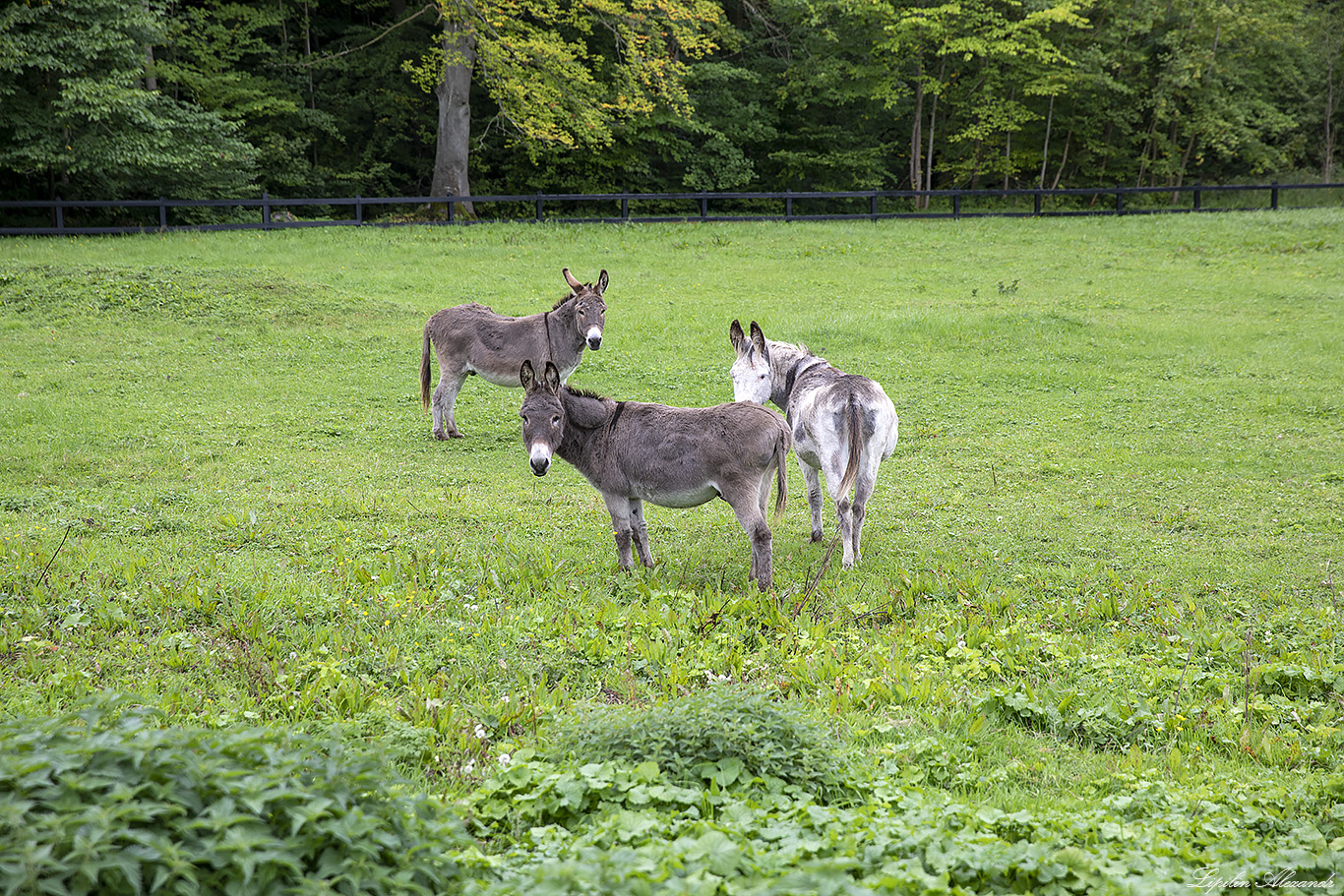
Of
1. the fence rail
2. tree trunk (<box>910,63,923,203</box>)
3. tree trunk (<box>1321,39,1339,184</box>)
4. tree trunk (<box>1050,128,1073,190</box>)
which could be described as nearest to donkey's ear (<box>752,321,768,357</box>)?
the fence rail

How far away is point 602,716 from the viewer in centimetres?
412

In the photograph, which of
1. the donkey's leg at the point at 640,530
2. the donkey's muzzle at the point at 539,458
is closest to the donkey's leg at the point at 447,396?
the donkey's leg at the point at 640,530

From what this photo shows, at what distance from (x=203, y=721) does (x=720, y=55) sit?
3707 cm

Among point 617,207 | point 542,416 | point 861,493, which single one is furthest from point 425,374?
point 617,207

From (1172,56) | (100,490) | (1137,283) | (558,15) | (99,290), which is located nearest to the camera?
(100,490)

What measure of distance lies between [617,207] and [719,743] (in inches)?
1259

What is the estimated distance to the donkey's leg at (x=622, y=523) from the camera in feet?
22.4

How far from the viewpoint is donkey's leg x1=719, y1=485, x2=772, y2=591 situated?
253 inches

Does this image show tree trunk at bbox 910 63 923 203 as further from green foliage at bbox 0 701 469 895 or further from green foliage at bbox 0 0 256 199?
green foliage at bbox 0 701 469 895

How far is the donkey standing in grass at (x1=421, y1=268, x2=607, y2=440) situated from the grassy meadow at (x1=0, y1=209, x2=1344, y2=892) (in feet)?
1.97

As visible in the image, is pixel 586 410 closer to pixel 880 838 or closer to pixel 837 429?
pixel 837 429

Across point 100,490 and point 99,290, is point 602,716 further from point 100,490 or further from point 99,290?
point 99,290

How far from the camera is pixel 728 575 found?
6969 millimetres

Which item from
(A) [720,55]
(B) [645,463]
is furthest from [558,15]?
(B) [645,463]
